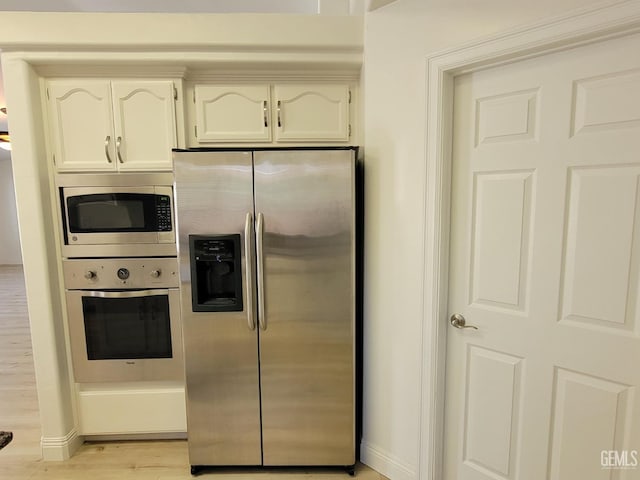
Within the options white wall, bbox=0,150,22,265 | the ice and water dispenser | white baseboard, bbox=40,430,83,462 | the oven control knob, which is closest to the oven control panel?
the oven control knob

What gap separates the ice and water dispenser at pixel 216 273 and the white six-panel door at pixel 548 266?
1098 millimetres

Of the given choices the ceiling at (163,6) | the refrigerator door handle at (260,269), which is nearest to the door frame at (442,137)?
the refrigerator door handle at (260,269)

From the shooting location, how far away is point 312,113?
201 centimetres

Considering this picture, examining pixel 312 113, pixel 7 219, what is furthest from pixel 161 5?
pixel 7 219

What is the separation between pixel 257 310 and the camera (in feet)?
5.95

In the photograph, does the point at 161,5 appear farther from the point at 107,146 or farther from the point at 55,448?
the point at 55,448

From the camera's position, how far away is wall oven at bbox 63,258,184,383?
1998 millimetres

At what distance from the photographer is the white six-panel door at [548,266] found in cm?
121

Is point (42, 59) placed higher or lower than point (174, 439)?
higher

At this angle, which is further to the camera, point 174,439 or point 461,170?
point 174,439

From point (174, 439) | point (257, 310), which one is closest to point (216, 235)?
point (257, 310)

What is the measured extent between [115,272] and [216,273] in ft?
2.16

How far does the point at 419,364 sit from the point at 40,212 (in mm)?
2224

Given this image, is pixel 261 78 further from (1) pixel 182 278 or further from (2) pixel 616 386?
(2) pixel 616 386
